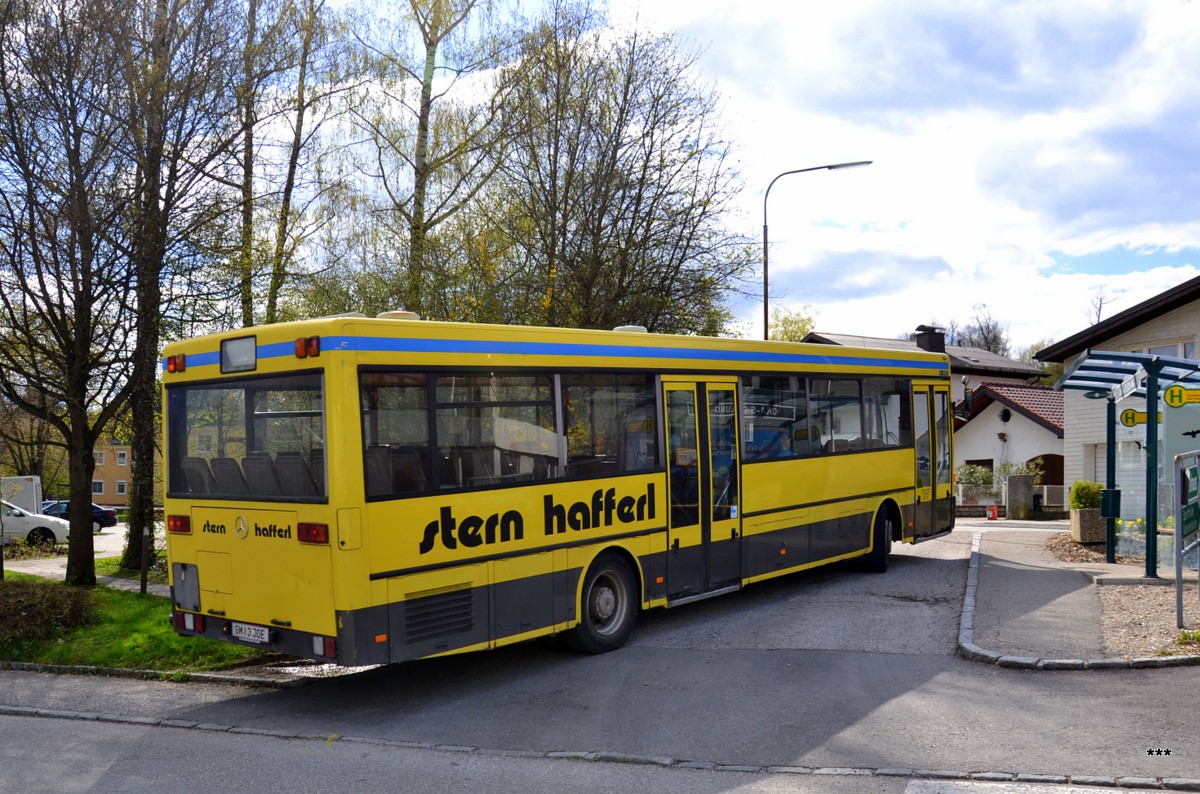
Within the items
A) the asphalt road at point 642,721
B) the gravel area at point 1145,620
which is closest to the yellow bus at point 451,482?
the asphalt road at point 642,721

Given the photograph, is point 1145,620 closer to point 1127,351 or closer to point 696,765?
point 696,765

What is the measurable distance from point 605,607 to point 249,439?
3.72 meters

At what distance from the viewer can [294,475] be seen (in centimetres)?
802

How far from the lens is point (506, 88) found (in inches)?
829

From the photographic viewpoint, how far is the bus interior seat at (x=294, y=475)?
7875 mm

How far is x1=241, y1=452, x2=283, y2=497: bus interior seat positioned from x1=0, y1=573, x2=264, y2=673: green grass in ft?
8.83

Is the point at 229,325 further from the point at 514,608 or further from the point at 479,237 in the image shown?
the point at 514,608

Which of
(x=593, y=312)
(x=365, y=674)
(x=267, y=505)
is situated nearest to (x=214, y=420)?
(x=267, y=505)

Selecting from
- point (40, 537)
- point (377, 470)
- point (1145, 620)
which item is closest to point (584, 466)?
point (377, 470)

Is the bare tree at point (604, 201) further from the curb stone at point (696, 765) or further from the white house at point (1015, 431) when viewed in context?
the white house at point (1015, 431)

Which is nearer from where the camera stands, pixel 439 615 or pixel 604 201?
pixel 439 615

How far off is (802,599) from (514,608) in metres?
5.02

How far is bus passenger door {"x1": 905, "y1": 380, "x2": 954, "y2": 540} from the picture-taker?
1555 centimetres

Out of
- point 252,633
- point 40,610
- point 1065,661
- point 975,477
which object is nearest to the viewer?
point 252,633
